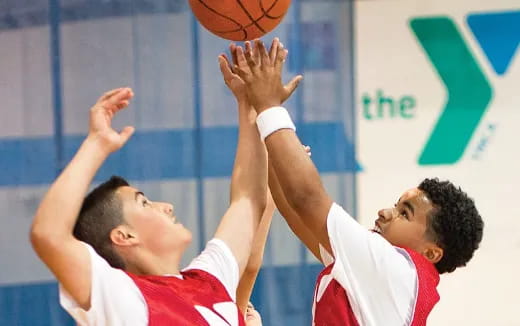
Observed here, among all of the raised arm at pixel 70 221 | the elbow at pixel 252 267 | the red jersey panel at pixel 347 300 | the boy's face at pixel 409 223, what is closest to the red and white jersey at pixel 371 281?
the red jersey panel at pixel 347 300

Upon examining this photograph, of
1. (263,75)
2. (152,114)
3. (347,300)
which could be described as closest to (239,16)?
(263,75)

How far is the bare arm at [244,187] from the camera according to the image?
2104 millimetres

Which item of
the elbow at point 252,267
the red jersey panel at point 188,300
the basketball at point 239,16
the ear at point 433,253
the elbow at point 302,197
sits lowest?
the elbow at point 252,267

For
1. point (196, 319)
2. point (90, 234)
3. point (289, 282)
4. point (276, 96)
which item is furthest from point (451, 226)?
point (289, 282)

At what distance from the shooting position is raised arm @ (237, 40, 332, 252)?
2014mm

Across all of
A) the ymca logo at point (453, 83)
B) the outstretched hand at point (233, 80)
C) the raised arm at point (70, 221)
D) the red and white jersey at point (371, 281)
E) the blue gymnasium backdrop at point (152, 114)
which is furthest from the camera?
the ymca logo at point (453, 83)

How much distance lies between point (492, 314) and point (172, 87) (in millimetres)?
2589

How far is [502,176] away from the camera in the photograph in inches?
203

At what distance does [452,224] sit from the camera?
2312 millimetres

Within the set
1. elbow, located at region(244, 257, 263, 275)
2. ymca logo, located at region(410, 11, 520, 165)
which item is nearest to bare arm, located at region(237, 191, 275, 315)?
elbow, located at region(244, 257, 263, 275)

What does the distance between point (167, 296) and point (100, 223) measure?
0.27 meters

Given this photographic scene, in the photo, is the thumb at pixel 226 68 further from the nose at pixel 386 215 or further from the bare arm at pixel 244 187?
the nose at pixel 386 215

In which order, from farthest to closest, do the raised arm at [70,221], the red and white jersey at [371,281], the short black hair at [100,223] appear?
the red and white jersey at [371,281]
the short black hair at [100,223]
the raised arm at [70,221]

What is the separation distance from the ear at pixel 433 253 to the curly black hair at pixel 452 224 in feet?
0.05
